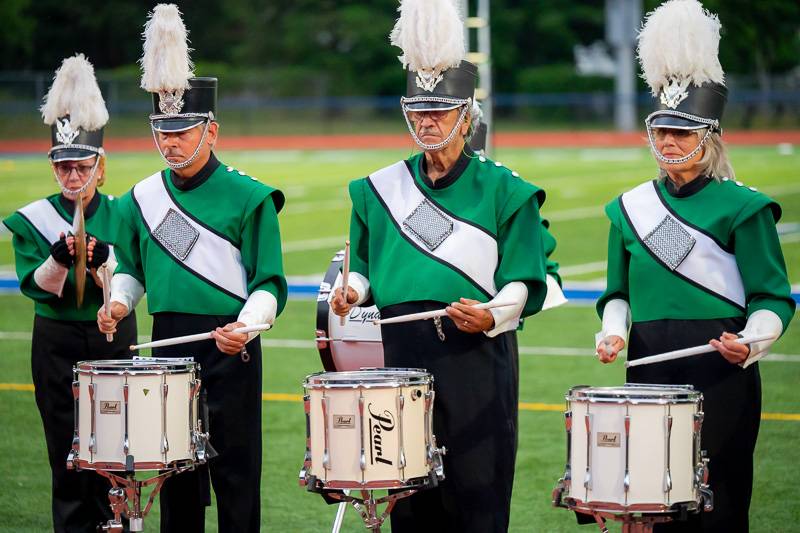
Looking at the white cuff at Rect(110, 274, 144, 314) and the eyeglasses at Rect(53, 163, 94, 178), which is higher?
the eyeglasses at Rect(53, 163, 94, 178)

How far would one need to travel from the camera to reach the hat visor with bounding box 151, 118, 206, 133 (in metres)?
5.44

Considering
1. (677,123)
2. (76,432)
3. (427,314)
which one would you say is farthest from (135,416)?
(677,123)

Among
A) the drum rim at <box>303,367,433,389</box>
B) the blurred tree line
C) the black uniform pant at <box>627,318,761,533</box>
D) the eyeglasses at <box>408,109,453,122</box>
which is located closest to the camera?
the drum rim at <box>303,367,433,389</box>

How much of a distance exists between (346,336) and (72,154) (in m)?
1.39

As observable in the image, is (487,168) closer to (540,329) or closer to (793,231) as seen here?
(540,329)

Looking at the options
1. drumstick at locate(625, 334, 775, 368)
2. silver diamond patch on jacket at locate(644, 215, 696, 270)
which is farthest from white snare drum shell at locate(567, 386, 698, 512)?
silver diamond patch on jacket at locate(644, 215, 696, 270)

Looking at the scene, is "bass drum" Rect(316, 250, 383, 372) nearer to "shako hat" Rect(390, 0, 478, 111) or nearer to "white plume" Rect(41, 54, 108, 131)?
"white plume" Rect(41, 54, 108, 131)

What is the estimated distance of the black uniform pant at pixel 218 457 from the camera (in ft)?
17.9

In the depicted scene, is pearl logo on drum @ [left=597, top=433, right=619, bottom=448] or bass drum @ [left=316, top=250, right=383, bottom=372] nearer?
pearl logo on drum @ [left=597, top=433, right=619, bottom=448]

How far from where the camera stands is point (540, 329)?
1211cm

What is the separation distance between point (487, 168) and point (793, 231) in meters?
13.8

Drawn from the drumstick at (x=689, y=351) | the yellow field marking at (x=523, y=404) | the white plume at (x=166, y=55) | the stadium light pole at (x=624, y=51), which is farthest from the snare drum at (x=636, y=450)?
the stadium light pole at (x=624, y=51)

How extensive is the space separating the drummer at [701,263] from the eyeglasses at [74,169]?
2412mm

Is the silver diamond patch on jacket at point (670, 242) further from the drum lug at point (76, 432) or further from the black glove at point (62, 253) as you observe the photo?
the black glove at point (62, 253)
